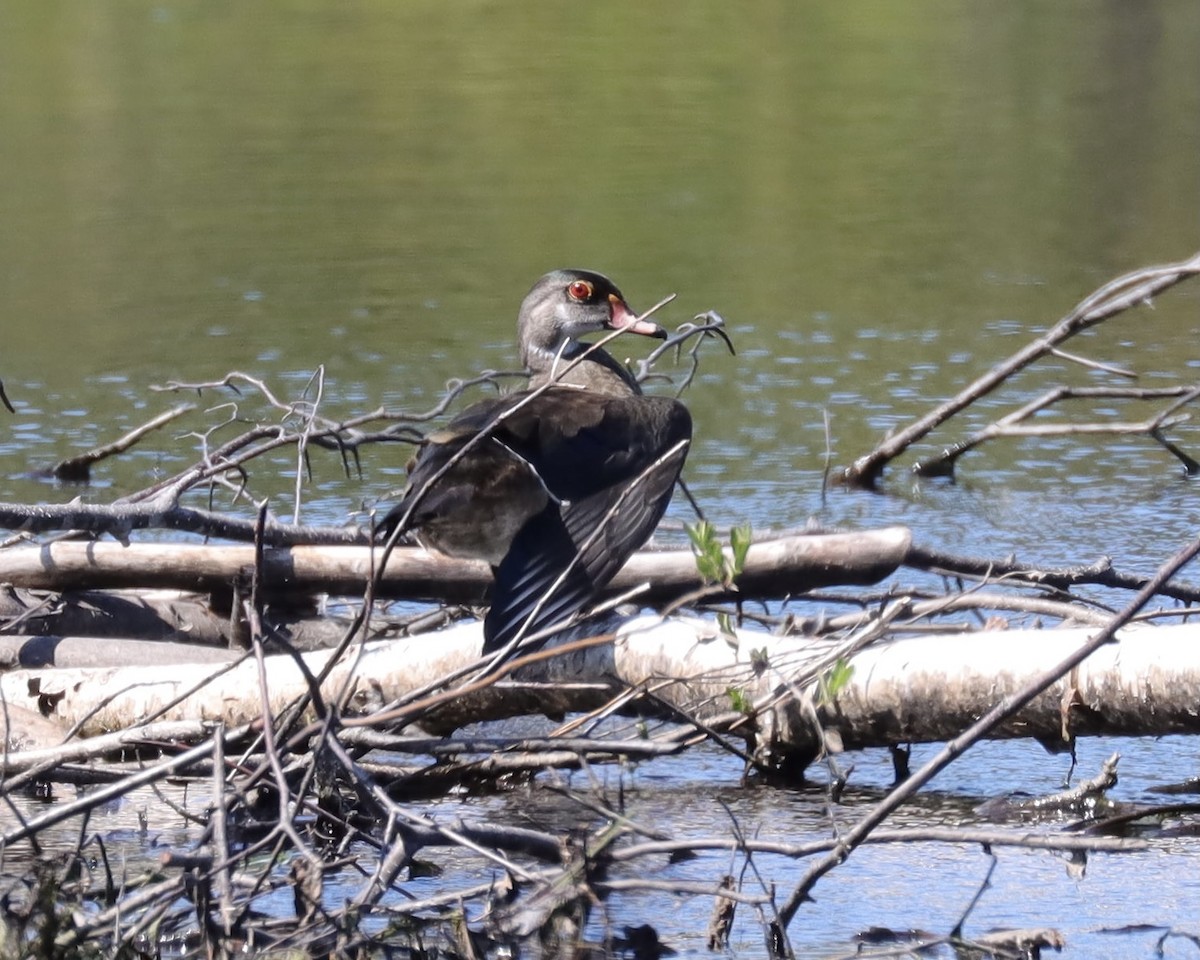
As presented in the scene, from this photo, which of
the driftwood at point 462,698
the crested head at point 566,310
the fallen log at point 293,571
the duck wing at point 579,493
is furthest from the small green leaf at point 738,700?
the crested head at point 566,310

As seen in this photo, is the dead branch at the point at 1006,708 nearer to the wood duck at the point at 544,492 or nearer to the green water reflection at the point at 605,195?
the wood duck at the point at 544,492

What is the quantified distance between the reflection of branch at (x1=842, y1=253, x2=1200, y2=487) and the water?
123 millimetres

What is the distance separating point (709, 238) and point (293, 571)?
714 centimetres

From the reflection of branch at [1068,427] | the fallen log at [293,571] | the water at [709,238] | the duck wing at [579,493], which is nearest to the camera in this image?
the duck wing at [579,493]

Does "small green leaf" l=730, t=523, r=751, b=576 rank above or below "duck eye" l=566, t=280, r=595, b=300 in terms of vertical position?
below

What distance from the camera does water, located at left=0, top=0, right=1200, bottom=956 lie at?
6922 mm

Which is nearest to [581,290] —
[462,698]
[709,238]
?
[462,698]

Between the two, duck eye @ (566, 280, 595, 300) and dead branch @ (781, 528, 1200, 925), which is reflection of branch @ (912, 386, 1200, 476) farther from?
dead branch @ (781, 528, 1200, 925)

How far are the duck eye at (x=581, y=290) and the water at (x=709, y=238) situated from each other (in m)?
1.03

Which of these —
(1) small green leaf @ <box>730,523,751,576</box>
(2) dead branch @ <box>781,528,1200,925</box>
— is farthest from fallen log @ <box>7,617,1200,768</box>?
(2) dead branch @ <box>781,528,1200,925</box>

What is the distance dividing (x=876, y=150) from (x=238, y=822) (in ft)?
37.8

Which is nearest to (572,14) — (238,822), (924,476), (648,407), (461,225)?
(461,225)

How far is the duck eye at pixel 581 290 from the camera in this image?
626cm

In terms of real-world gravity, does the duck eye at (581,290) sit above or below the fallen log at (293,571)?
above
